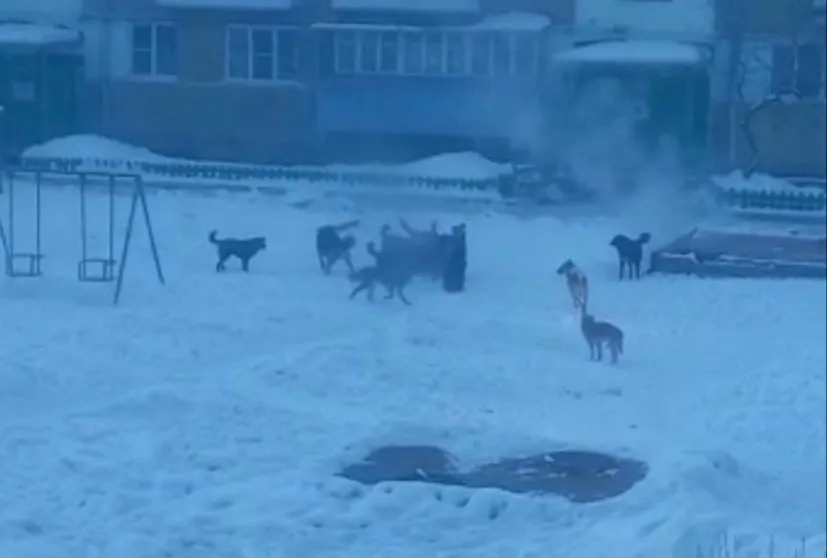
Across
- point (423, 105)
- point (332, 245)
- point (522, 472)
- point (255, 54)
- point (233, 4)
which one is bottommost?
point (522, 472)

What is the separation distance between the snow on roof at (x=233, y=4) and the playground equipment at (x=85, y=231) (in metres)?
0.40

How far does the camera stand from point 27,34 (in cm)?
355

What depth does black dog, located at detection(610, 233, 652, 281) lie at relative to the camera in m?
4.21

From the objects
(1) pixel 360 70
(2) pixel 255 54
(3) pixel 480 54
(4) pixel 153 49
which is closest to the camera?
(4) pixel 153 49

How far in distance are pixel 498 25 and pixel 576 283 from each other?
1.99ft

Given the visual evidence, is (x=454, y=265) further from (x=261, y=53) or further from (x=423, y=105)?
(x=423, y=105)

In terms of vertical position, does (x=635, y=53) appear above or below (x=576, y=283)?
above

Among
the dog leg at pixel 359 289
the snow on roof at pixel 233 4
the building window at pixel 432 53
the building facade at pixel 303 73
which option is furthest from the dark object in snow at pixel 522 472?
the snow on roof at pixel 233 4

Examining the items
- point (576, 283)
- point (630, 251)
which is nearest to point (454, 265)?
point (576, 283)

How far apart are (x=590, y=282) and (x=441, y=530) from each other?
1393 millimetres

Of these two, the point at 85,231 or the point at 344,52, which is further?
the point at 344,52

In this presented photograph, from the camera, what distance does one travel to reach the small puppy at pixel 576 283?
160 inches

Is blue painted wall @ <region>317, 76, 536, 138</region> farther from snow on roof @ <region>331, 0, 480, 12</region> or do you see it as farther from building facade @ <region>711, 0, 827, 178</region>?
building facade @ <region>711, 0, 827, 178</region>

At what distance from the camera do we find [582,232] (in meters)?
4.46
